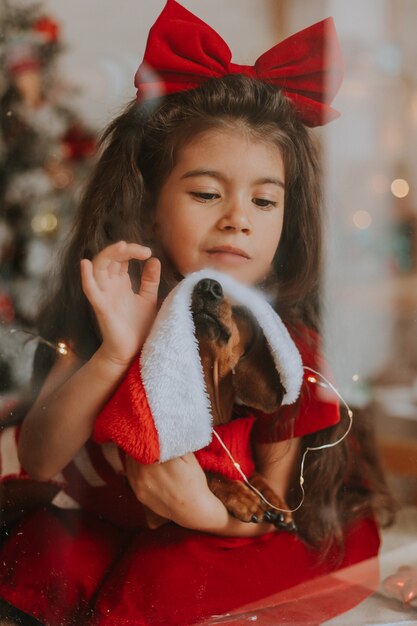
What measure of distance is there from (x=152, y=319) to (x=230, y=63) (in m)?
0.23

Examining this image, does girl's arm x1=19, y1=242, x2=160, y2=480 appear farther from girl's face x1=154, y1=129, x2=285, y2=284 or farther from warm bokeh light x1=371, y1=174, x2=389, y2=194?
warm bokeh light x1=371, y1=174, x2=389, y2=194

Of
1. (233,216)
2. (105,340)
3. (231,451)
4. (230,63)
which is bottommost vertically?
(231,451)

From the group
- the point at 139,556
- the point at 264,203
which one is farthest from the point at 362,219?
the point at 139,556

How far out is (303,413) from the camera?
27.0 inches

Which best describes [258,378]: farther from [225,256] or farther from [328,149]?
[328,149]

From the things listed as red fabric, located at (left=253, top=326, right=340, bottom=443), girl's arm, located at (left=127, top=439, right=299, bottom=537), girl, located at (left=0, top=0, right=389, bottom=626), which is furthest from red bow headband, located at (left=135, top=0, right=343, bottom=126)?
girl's arm, located at (left=127, top=439, right=299, bottom=537)

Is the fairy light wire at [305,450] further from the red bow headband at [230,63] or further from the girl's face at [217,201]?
the red bow headband at [230,63]

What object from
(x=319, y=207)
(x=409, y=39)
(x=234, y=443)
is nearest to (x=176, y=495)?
(x=234, y=443)

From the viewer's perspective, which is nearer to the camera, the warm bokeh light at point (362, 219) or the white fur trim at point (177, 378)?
the white fur trim at point (177, 378)

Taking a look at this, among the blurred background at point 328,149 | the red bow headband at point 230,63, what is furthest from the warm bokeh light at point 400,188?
the red bow headband at point 230,63

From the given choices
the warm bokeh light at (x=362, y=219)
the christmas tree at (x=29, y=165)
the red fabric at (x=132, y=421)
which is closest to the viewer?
the red fabric at (x=132, y=421)

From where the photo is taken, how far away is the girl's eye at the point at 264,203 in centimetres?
64

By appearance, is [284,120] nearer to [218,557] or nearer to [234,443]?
[234,443]

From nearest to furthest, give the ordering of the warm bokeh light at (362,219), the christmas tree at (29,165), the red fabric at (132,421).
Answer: the red fabric at (132,421), the christmas tree at (29,165), the warm bokeh light at (362,219)
